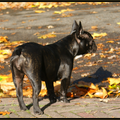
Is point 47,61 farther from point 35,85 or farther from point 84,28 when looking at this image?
point 84,28

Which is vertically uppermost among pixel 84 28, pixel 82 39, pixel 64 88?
pixel 82 39

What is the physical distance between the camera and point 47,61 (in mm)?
4660

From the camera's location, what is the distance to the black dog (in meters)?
4.30

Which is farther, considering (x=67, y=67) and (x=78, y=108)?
(x=67, y=67)

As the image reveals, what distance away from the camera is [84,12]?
1571 centimetres

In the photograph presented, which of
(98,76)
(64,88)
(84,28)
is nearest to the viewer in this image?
(64,88)

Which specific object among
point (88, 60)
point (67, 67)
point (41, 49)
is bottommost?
point (88, 60)

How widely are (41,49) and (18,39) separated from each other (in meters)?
6.80

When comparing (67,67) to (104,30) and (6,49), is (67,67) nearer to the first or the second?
(6,49)

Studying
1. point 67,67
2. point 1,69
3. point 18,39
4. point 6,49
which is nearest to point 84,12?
point 18,39

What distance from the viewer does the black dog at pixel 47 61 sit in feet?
14.1

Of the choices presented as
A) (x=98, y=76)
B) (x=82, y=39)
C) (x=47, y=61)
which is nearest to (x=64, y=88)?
(x=47, y=61)

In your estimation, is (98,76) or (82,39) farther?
(98,76)

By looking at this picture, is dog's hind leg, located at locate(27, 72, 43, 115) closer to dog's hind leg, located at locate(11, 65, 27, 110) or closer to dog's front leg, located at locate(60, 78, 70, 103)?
dog's hind leg, located at locate(11, 65, 27, 110)
